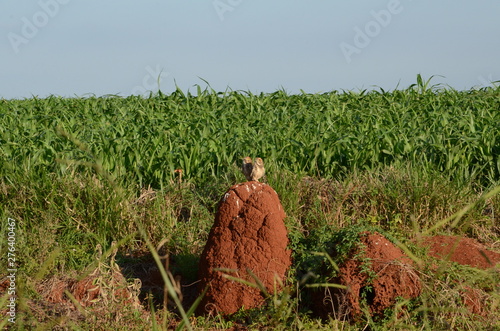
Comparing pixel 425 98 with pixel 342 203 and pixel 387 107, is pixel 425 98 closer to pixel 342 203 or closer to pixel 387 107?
pixel 387 107

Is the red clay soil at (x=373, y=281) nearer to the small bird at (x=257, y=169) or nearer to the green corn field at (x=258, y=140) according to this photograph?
the small bird at (x=257, y=169)

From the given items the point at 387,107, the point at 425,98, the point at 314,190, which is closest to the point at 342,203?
the point at 314,190

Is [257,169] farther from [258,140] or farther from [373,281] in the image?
[258,140]

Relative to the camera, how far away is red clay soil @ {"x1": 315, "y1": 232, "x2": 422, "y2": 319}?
4.68 m

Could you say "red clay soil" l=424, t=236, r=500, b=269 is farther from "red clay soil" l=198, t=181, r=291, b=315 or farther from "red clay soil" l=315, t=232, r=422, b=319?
"red clay soil" l=198, t=181, r=291, b=315

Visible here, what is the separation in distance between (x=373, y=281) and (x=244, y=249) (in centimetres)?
105

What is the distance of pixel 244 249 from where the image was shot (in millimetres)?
5016

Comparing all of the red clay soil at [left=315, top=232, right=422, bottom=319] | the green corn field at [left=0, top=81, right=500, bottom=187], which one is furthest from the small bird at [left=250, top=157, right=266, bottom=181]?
the green corn field at [left=0, top=81, right=500, bottom=187]

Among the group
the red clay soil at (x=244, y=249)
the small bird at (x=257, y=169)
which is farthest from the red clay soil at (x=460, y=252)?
the small bird at (x=257, y=169)

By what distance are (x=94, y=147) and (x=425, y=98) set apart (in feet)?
22.2

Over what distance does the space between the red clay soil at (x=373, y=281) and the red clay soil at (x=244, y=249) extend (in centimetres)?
53

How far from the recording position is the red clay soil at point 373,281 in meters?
4.68

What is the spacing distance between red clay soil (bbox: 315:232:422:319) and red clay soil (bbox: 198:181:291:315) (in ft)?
1.74

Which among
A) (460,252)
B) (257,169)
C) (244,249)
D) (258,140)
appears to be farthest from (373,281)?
(258,140)
